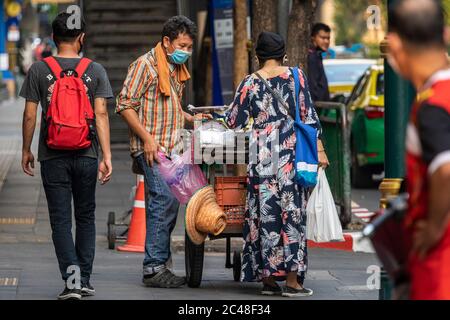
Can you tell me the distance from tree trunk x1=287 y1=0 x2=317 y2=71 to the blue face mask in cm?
407

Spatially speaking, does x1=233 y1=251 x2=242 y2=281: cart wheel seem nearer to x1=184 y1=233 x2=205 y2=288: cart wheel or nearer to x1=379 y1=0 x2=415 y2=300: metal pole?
x1=184 y1=233 x2=205 y2=288: cart wheel

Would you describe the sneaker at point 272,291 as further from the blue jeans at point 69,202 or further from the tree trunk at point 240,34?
the tree trunk at point 240,34

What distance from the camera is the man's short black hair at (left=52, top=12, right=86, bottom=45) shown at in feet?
28.9

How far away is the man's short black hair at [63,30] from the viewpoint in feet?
28.9

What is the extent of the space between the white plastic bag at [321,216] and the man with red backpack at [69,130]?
1.67 m

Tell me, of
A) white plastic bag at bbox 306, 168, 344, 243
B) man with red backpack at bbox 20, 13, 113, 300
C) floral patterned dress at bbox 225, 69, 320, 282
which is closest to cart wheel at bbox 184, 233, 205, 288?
floral patterned dress at bbox 225, 69, 320, 282

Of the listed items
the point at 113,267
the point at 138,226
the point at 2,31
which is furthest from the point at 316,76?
the point at 2,31

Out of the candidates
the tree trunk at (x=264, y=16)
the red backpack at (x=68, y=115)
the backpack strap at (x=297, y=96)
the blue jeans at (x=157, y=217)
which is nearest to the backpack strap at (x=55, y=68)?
the red backpack at (x=68, y=115)

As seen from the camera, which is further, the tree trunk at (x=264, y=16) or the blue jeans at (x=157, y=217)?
the tree trunk at (x=264, y=16)

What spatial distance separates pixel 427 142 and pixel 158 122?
4.97 meters

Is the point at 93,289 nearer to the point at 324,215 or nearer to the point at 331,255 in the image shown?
the point at 324,215

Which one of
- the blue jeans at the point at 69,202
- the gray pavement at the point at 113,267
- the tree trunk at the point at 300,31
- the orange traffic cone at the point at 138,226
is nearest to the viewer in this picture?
the blue jeans at the point at 69,202

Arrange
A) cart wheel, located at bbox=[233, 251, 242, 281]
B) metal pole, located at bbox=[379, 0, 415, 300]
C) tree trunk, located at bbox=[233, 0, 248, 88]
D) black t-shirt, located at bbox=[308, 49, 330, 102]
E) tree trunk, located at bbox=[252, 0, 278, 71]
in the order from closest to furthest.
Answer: metal pole, located at bbox=[379, 0, 415, 300] < cart wheel, located at bbox=[233, 251, 242, 281] < tree trunk, located at bbox=[252, 0, 278, 71] < black t-shirt, located at bbox=[308, 49, 330, 102] < tree trunk, located at bbox=[233, 0, 248, 88]
